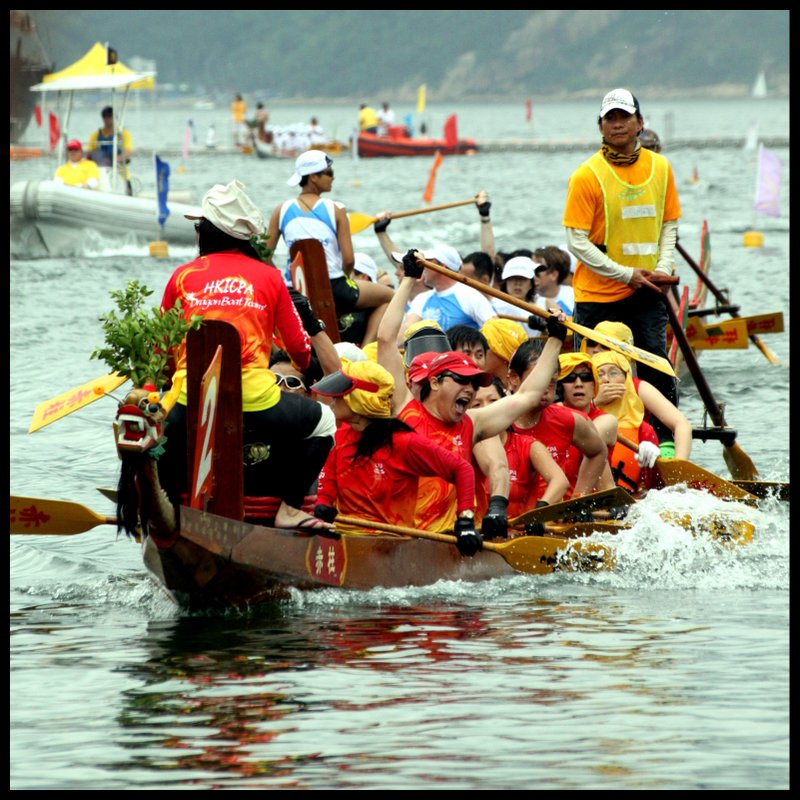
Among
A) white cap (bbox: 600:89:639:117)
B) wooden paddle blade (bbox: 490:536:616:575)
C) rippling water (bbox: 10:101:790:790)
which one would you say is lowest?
rippling water (bbox: 10:101:790:790)

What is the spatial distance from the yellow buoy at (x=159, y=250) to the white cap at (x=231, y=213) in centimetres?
2220

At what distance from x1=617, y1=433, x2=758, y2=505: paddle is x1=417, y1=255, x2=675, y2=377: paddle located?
20.1 inches

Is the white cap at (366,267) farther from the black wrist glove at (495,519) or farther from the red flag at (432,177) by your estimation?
the red flag at (432,177)

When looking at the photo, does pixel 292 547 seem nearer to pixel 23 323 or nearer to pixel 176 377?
pixel 176 377

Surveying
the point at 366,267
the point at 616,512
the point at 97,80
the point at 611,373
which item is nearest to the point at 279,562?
the point at 616,512

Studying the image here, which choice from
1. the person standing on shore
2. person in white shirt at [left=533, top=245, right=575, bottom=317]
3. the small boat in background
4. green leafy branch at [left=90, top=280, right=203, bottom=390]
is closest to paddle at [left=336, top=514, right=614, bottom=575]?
green leafy branch at [left=90, top=280, right=203, bottom=390]

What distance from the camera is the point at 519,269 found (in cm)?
1305

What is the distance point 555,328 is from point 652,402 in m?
1.95

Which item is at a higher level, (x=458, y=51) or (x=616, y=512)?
(x=458, y=51)

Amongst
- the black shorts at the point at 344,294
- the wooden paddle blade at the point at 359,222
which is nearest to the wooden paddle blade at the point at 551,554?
the black shorts at the point at 344,294

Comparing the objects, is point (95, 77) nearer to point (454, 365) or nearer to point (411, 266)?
point (411, 266)

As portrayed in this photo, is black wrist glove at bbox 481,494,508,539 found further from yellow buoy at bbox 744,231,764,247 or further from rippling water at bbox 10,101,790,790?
yellow buoy at bbox 744,231,764,247

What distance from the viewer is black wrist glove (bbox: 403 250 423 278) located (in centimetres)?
923

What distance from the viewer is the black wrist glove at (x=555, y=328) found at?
902cm
